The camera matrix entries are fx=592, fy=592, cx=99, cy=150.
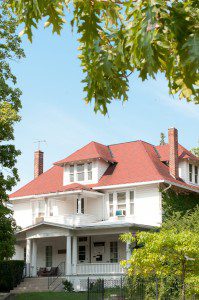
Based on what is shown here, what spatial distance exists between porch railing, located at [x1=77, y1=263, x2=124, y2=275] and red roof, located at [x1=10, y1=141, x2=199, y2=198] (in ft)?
18.7

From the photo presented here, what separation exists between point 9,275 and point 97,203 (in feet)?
28.0

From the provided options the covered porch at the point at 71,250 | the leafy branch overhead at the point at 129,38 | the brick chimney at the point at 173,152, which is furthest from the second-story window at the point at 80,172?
the leafy branch overhead at the point at 129,38

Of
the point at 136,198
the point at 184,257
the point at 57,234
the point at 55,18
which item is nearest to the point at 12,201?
the point at 57,234

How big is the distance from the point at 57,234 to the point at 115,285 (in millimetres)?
9554

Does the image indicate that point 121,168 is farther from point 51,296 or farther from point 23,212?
point 51,296

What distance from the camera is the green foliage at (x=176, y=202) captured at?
133ft

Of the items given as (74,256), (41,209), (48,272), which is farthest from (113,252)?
(41,209)

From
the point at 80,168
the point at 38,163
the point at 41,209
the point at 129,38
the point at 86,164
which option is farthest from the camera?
the point at 38,163

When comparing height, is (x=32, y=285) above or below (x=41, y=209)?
below

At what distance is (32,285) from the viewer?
3897 centimetres

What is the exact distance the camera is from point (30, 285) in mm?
39031

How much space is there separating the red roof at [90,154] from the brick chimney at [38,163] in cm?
536

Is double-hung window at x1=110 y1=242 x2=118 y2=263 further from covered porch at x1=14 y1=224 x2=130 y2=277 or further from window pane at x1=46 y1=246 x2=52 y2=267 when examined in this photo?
window pane at x1=46 y1=246 x2=52 y2=267

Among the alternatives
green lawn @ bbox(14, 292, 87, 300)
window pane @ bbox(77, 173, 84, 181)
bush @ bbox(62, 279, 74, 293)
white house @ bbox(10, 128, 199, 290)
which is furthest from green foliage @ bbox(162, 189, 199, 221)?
green lawn @ bbox(14, 292, 87, 300)
